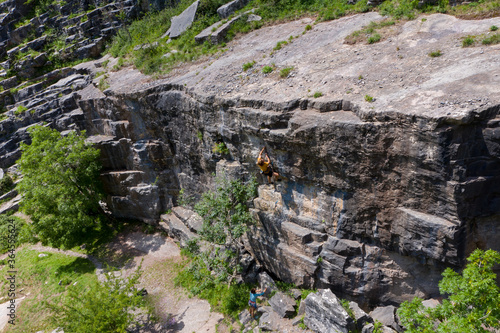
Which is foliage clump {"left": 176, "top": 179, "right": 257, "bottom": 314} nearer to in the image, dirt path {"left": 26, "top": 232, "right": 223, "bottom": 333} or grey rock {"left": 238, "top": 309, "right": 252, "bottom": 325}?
grey rock {"left": 238, "top": 309, "right": 252, "bottom": 325}

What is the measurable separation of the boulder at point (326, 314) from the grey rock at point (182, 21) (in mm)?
21375

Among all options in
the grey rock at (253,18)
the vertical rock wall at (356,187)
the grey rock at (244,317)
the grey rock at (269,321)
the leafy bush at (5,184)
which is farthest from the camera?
the leafy bush at (5,184)

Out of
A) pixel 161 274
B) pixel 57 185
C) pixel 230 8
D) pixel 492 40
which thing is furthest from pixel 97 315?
pixel 230 8

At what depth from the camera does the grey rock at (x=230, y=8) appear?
25.0 m

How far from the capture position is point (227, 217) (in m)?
15.7

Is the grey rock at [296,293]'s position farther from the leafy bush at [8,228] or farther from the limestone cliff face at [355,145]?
the leafy bush at [8,228]

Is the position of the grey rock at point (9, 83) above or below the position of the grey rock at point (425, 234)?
above

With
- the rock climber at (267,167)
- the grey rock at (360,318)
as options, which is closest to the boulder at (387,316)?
the grey rock at (360,318)

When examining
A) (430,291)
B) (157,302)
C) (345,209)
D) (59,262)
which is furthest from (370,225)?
(59,262)

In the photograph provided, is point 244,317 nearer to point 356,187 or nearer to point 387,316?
point 387,316

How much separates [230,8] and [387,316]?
2238cm

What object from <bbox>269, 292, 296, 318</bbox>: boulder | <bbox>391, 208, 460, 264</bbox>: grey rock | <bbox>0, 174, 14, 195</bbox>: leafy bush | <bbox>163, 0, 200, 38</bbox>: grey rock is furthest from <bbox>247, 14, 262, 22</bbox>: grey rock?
<bbox>0, 174, 14, 195</bbox>: leafy bush

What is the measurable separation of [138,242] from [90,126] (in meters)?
9.25

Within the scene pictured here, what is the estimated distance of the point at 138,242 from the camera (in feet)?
70.1
